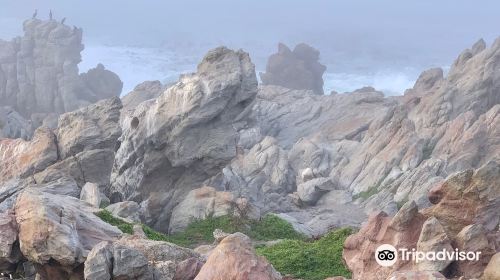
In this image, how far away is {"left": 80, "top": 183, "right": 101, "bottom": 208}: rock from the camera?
109 feet

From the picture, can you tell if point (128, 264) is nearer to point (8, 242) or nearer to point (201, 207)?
point (8, 242)

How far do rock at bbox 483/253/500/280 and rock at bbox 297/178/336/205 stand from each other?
40.8 metres

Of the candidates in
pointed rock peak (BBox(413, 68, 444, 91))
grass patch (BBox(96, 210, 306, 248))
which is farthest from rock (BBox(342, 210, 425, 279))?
pointed rock peak (BBox(413, 68, 444, 91))

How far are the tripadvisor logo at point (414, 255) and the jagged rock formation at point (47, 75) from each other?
80953 millimetres

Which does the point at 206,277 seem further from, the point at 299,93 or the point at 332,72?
Answer: the point at 332,72

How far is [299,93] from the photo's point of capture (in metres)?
97.4

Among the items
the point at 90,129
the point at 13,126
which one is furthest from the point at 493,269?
the point at 13,126

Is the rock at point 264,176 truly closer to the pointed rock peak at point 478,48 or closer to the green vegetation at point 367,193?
the green vegetation at point 367,193

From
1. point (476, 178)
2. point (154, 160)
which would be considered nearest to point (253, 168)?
point (154, 160)

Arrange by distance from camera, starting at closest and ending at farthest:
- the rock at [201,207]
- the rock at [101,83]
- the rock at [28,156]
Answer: the rock at [201,207] < the rock at [28,156] < the rock at [101,83]

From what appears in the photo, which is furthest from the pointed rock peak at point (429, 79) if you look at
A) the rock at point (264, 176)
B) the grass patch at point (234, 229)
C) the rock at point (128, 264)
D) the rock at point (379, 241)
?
the rock at point (128, 264)

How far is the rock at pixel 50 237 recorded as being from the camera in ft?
58.2

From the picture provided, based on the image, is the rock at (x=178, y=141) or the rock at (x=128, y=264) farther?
the rock at (x=178, y=141)

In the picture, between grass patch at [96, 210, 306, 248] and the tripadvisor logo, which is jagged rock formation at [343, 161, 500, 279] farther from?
grass patch at [96, 210, 306, 248]
